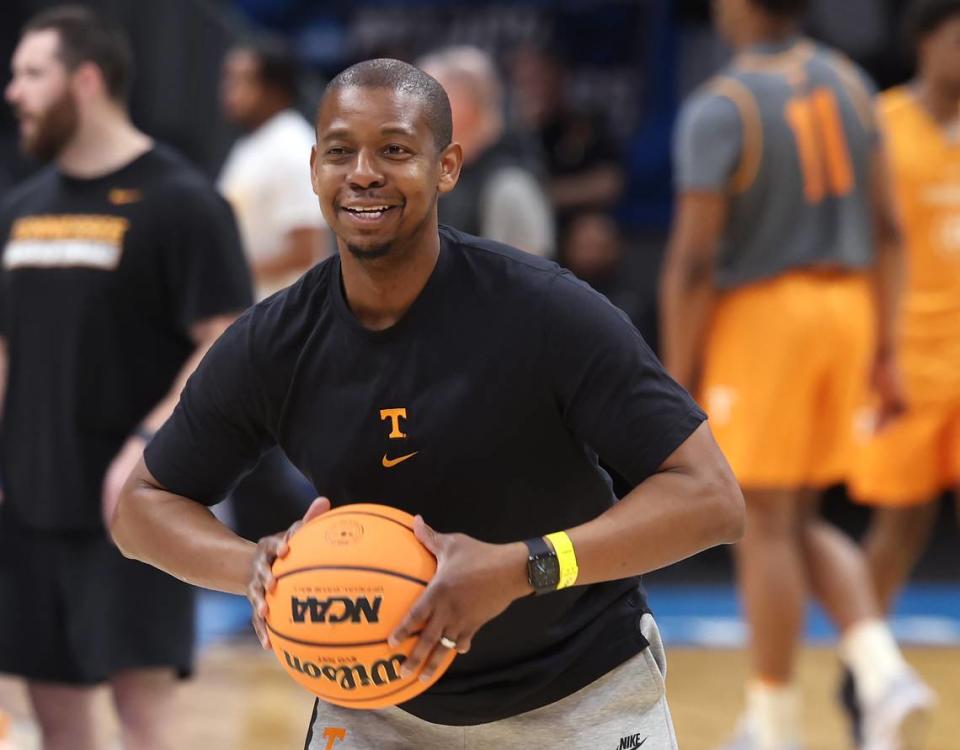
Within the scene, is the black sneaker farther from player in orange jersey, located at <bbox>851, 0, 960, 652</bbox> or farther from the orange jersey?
the orange jersey

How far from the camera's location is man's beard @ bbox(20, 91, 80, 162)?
186 inches

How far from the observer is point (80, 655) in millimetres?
4578

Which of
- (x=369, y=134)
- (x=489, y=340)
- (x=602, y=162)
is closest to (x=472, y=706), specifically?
(x=489, y=340)

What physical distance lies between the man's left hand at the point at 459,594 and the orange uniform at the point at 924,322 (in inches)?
148

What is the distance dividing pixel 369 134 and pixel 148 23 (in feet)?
24.1

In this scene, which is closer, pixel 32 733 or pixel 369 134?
pixel 369 134

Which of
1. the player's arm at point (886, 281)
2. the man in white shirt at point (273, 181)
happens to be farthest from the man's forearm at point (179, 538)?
the man in white shirt at point (273, 181)

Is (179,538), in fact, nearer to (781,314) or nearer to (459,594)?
(459,594)

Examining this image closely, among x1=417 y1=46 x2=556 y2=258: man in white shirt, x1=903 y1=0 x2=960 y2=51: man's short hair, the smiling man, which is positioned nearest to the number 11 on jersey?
x1=903 y1=0 x2=960 y2=51: man's short hair

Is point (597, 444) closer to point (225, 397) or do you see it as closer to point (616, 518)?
point (616, 518)

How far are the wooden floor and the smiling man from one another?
9.44ft

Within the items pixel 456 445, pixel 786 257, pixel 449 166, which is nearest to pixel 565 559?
pixel 456 445

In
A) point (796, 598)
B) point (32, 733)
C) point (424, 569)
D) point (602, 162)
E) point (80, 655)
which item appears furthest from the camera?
point (602, 162)

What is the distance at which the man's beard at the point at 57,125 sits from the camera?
473 centimetres
